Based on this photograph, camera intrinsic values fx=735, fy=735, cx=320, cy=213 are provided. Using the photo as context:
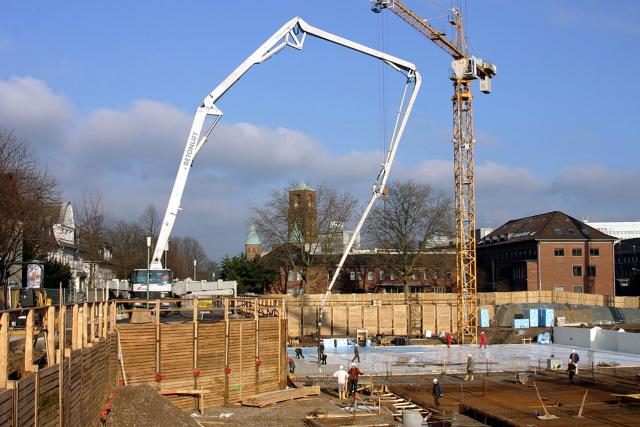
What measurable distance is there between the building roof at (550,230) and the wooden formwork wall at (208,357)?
5792cm

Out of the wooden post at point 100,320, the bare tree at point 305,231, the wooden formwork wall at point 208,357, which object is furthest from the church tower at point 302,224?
the wooden post at point 100,320

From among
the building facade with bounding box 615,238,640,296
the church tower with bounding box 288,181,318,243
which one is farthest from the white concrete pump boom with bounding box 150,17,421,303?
Result: the building facade with bounding box 615,238,640,296

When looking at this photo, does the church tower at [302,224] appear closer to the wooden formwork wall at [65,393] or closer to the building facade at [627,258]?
the wooden formwork wall at [65,393]

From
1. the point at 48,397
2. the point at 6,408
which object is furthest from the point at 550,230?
the point at 6,408

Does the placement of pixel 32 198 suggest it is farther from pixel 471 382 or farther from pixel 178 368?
pixel 471 382

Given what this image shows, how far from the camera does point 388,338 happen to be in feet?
178

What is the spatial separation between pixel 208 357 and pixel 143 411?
20.2ft

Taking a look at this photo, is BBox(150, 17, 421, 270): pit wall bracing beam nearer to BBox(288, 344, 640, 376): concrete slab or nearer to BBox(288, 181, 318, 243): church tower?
BBox(288, 344, 640, 376): concrete slab

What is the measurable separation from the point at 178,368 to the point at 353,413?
5890 mm

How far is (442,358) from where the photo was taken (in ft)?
140

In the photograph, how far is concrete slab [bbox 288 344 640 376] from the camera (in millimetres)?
37219

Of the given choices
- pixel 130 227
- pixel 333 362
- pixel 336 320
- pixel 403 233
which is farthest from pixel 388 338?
pixel 130 227

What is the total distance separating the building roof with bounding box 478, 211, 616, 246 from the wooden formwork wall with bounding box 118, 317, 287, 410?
190 feet

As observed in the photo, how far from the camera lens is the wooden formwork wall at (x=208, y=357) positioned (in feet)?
76.5
